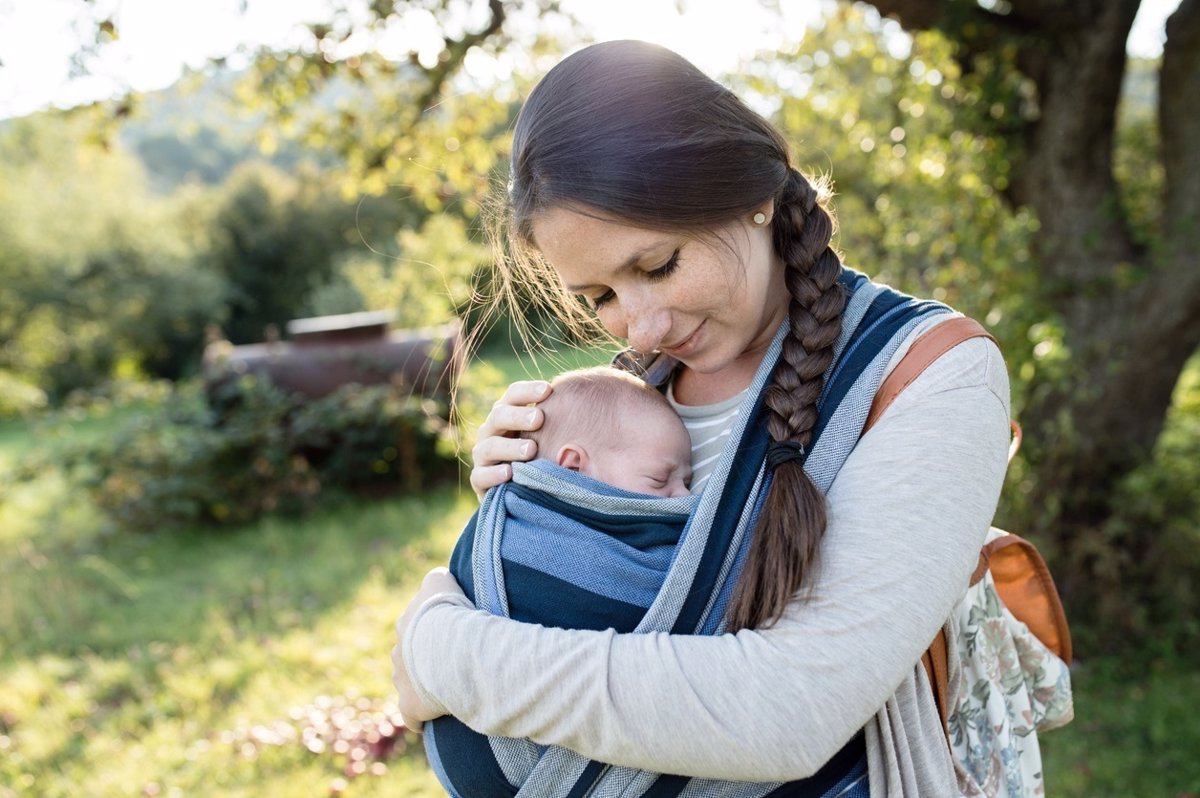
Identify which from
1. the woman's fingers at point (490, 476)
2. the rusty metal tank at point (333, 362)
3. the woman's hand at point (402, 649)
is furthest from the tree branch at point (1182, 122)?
the rusty metal tank at point (333, 362)

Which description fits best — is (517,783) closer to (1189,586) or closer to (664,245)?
(664,245)

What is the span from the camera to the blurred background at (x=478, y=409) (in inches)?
137

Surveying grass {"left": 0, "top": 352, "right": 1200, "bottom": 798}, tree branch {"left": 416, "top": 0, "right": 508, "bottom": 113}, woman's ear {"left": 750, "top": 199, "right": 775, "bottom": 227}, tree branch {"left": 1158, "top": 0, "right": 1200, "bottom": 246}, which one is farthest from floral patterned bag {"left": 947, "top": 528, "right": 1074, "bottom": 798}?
tree branch {"left": 416, "top": 0, "right": 508, "bottom": 113}

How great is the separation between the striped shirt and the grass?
0.54 meters

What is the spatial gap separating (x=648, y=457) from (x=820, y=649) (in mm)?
502

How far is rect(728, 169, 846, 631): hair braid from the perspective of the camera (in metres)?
1.05

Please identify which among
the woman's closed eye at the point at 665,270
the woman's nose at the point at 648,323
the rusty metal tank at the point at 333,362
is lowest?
the rusty metal tank at the point at 333,362

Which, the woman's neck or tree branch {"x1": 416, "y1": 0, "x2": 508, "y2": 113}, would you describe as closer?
the woman's neck

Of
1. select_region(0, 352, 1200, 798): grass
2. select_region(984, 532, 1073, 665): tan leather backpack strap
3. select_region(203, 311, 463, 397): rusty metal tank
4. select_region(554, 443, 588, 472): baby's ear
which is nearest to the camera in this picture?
select_region(554, 443, 588, 472): baby's ear

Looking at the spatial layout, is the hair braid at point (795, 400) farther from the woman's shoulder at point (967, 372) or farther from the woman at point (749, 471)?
the woman's shoulder at point (967, 372)

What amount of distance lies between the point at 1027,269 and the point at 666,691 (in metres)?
3.31

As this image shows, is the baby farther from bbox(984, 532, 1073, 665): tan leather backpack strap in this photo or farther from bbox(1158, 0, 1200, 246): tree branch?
bbox(1158, 0, 1200, 246): tree branch

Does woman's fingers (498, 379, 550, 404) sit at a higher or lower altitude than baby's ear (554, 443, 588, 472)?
higher

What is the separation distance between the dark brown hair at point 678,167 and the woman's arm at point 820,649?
0.11 m
